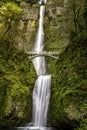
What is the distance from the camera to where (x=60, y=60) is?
26.0 m

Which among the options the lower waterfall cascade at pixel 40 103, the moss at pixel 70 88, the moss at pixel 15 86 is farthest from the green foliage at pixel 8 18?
the moss at pixel 70 88

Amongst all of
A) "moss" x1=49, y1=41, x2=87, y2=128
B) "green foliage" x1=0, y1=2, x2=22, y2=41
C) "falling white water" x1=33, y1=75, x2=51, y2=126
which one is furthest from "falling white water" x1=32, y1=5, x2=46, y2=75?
"moss" x1=49, y1=41, x2=87, y2=128

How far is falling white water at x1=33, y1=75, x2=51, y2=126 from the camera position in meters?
23.7

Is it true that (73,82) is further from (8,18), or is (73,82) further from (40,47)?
(40,47)

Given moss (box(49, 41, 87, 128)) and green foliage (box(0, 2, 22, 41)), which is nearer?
moss (box(49, 41, 87, 128))

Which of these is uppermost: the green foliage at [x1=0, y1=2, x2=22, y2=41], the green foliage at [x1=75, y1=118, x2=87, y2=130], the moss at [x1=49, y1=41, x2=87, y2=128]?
the green foliage at [x1=0, y1=2, x2=22, y2=41]

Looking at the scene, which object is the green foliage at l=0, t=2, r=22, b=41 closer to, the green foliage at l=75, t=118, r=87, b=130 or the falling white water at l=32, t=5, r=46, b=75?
the falling white water at l=32, t=5, r=46, b=75

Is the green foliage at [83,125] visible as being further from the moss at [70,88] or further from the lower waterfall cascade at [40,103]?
the lower waterfall cascade at [40,103]

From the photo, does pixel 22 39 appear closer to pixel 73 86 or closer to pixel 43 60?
pixel 43 60

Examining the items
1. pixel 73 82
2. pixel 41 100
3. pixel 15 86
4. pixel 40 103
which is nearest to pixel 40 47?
pixel 41 100

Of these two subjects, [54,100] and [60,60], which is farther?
[60,60]

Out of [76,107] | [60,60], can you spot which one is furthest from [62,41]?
[76,107]

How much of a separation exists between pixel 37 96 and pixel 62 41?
15.0 m

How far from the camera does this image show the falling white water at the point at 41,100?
2374cm
